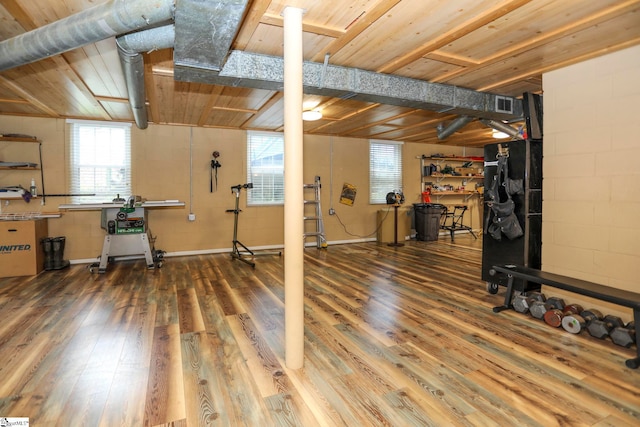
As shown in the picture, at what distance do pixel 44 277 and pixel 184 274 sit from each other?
1855 mm

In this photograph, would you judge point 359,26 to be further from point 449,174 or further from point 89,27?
point 449,174

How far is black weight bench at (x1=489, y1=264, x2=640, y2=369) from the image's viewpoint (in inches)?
91.6

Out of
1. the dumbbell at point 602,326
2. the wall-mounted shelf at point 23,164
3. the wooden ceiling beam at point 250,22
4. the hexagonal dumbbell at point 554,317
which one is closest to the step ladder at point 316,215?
the wooden ceiling beam at point 250,22

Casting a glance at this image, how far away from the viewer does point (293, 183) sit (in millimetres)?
2121

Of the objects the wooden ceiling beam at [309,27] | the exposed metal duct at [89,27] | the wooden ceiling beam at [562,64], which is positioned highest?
the wooden ceiling beam at [309,27]

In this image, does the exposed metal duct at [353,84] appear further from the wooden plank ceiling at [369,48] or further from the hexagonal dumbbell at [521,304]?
the hexagonal dumbbell at [521,304]

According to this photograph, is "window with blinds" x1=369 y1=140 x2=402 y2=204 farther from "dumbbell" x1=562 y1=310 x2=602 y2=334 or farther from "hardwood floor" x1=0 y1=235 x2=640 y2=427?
"dumbbell" x1=562 y1=310 x2=602 y2=334

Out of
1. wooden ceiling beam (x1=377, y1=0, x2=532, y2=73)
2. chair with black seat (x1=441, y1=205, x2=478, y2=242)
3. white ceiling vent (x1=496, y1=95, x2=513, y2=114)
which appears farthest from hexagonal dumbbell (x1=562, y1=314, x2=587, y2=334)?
chair with black seat (x1=441, y1=205, x2=478, y2=242)

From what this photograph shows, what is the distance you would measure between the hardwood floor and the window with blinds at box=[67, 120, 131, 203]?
2.00 meters

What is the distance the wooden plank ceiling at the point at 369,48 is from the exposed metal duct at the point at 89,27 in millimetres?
272

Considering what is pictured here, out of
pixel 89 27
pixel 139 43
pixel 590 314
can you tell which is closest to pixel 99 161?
pixel 139 43

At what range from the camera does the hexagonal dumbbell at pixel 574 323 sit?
272 centimetres

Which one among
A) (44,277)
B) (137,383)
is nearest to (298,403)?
(137,383)

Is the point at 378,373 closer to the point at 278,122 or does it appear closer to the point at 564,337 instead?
the point at 564,337
